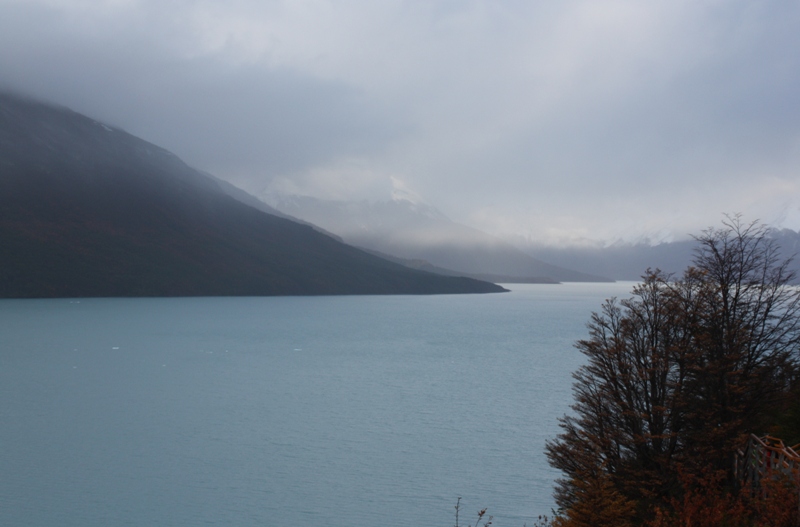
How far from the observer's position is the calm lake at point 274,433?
18.5m

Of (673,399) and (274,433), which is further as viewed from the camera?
(274,433)

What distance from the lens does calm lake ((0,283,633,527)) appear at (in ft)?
60.8

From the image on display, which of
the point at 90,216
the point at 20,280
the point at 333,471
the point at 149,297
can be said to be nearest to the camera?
the point at 333,471

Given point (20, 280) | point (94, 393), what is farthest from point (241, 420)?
point (20, 280)

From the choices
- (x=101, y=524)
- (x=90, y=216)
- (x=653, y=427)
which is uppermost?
(x=90, y=216)

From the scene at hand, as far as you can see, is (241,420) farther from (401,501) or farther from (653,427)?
(653,427)

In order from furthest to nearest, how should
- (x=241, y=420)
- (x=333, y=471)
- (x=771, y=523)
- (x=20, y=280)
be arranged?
(x=20, y=280), (x=241, y=420), (x=333, y=471), (x=771, y=523)

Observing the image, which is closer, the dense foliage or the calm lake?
the dense foliage

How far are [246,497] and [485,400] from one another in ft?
61.5

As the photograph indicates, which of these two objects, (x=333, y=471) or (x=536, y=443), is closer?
(x=333, y=471)

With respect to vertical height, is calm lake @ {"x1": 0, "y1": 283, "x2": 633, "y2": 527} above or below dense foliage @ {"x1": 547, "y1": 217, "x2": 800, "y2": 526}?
below

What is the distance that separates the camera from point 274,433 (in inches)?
1069

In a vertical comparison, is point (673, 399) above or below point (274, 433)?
above

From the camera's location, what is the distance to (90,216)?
616ft
